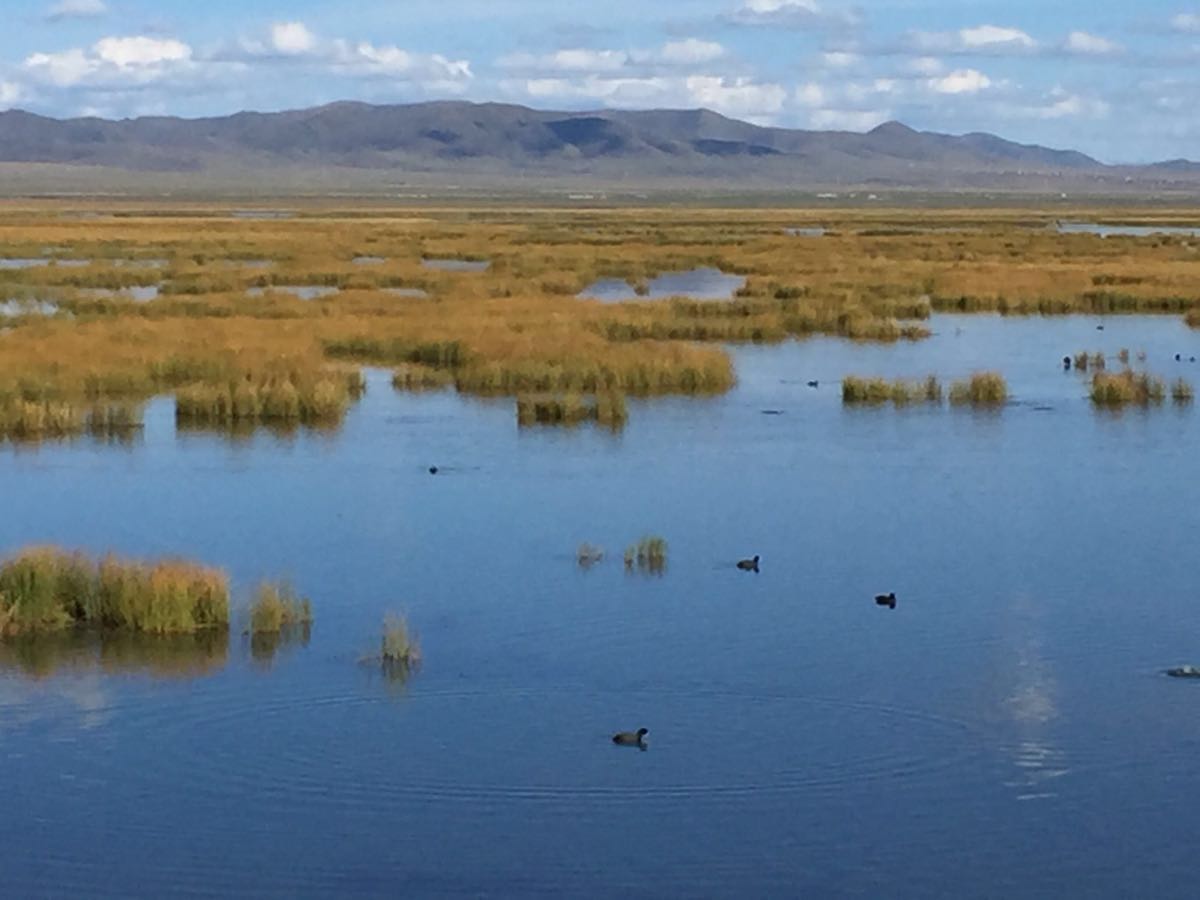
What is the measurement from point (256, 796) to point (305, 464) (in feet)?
34.7

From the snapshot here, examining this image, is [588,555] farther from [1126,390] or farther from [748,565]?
[1126,390]

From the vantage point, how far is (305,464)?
68.8 feet

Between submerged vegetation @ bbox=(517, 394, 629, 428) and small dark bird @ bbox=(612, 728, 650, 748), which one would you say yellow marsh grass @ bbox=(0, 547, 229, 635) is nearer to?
small dark bird @ bbox=(612, 728, 650, 748)

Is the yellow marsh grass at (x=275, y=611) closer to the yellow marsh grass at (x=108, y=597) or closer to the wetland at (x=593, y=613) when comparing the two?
the wetland at (x=593, y=613)

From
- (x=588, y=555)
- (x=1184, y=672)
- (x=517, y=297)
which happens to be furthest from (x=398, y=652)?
(x=517, y=297)

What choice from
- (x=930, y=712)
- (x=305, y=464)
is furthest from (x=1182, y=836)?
(x=305, y=464)

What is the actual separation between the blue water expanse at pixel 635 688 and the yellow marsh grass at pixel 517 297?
4.94 m

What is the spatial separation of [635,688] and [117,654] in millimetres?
3041

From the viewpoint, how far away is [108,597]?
44.7 feet

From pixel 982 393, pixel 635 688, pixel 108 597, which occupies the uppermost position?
pixel 108 597

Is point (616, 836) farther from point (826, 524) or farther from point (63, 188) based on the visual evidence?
point (63, 188)

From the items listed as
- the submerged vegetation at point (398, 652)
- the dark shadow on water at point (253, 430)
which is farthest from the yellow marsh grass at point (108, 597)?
the dark shadow on water at point (253, 430)

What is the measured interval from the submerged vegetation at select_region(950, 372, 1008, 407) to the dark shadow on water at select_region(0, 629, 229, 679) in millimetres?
13918

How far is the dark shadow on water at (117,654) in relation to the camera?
12.7m
